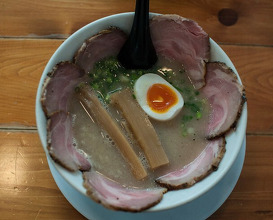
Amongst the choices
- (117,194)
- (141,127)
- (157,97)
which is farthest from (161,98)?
(117,194)

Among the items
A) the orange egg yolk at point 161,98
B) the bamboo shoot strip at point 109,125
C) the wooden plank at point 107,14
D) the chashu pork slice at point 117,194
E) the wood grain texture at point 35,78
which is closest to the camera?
the chashu pork slice at point 117,194

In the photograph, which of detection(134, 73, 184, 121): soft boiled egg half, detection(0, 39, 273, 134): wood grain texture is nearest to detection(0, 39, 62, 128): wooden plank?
detection(0, 39, 273, 134): wood grain texture

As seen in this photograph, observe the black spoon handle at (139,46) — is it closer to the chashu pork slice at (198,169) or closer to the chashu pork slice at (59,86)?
the chashu pork slice at (59,86)

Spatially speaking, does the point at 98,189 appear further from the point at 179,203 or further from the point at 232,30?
the point at 232,30

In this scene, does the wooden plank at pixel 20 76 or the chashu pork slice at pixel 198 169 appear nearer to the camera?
the chashu pork slice at pixel 198 169

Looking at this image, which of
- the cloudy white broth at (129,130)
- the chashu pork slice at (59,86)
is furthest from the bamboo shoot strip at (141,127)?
the chashu pork slice at (59,86)

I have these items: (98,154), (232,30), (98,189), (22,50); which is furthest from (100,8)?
(98,189)

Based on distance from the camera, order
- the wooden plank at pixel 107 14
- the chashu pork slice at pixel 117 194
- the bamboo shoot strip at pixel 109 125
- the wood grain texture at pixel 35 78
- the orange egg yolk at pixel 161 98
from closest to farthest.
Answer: the chashu pork slice at pixel 117 194
the bamboo shoot strip at pixel 109 125
the orange egg yolk at pixel 161 98
the wood grain texture at pixel 35 78
the wooden plank at pixel 107 14

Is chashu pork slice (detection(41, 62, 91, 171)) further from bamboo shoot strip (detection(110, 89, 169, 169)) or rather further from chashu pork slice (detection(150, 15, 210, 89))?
chashu pork slice (detection(150, 15, 210, 89))
